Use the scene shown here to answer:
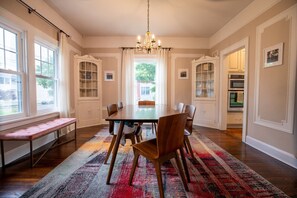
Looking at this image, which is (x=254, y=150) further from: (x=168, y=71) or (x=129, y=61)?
(x=129, y=61)

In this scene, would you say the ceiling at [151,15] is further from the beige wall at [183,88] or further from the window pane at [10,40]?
the beige wall at [183,88]

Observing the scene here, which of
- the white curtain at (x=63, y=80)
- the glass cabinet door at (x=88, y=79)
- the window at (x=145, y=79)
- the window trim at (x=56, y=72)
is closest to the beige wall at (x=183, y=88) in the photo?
the window at (x=145, y=79)

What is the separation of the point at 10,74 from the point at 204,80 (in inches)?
177

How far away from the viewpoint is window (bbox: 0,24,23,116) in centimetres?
226

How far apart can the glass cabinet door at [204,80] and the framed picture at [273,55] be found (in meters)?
1.88

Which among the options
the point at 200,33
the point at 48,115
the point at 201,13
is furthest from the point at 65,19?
the point at 200,33

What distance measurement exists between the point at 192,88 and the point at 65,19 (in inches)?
155

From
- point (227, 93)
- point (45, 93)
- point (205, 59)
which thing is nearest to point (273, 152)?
point (227, 93)

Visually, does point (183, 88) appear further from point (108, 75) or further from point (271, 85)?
point (271, 85)

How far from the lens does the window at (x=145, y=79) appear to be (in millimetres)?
5043

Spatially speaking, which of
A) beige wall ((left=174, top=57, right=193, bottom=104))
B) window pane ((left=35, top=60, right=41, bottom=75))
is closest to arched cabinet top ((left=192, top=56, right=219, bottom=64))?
beige wall ((left=174, top=57, right=193, bottom=104))

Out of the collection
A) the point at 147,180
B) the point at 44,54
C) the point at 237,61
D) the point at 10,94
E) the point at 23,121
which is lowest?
the point at 147,180

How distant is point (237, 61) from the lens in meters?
4.35

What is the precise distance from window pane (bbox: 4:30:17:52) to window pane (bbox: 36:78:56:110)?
714mm
